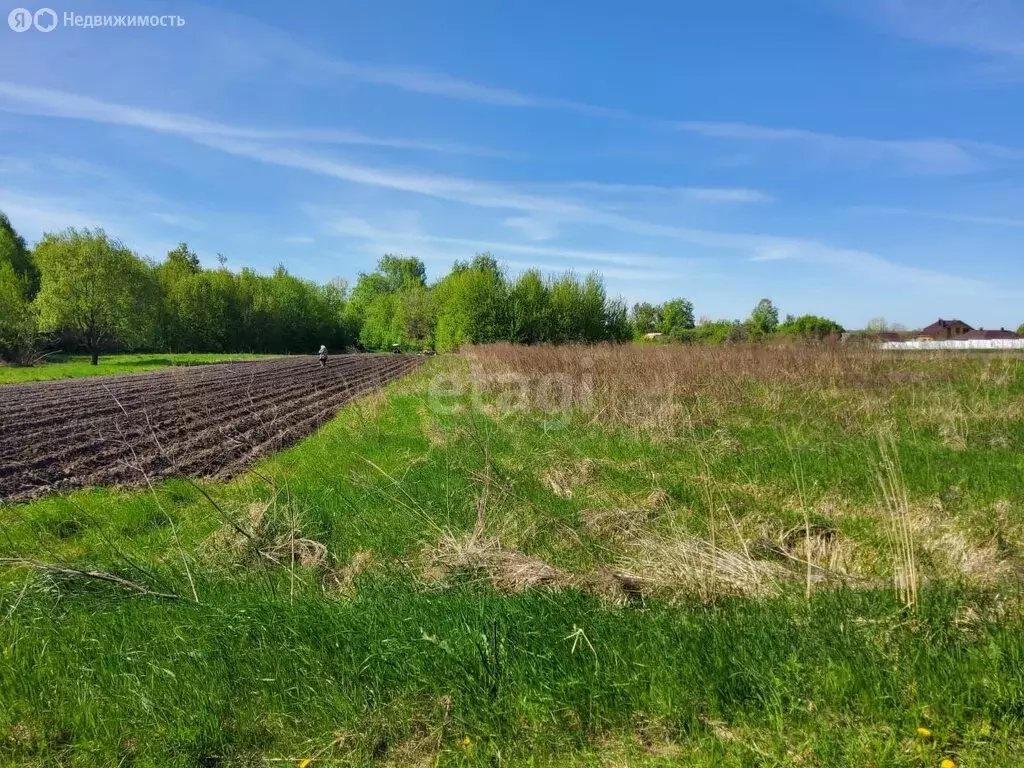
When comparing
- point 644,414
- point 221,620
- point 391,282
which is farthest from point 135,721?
point 391,282

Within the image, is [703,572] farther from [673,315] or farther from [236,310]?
[673,315]

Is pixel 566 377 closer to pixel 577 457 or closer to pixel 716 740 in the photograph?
pixel 577 457

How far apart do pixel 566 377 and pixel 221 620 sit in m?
12.5

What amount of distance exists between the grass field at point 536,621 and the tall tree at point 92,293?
51187 millimetres

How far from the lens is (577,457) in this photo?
9531 millimetres

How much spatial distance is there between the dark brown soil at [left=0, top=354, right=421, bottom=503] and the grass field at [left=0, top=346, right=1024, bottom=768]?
1.41 meters

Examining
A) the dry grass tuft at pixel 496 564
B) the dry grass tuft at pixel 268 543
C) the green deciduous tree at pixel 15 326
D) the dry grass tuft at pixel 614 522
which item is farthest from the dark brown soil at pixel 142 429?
the green deciduous tree at pixel 15 326

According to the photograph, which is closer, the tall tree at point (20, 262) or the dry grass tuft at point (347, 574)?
the dry grass tuft at point (347, 574)

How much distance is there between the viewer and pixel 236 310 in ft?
273

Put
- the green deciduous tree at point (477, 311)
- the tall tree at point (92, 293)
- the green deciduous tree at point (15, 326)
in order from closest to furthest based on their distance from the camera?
the green deciduous tree at point (15, 326)
the tall tree at point (92, 293)
the green deciduous tree at point (477, 311)

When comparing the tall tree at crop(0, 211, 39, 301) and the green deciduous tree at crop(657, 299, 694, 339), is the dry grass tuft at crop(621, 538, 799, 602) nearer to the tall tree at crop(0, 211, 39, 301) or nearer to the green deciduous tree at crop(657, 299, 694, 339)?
the tall tree at crop(0, 211, 39, 301)

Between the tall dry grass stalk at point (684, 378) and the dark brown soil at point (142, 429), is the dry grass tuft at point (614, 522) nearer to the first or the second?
the dark brown soil at point (142, 429)

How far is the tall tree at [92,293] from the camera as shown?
50.4 meters

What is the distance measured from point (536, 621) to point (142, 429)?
1413 cm
